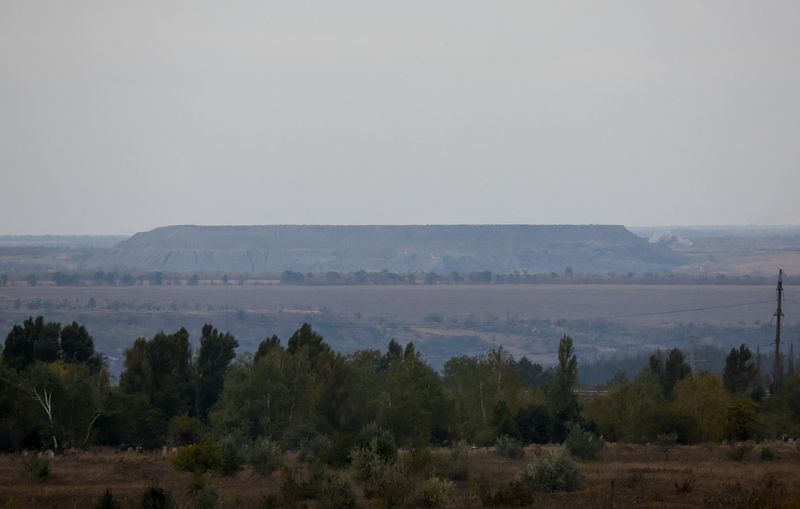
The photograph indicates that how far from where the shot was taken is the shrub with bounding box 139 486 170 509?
24156mm

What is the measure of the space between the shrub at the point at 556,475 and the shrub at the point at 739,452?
788 cm

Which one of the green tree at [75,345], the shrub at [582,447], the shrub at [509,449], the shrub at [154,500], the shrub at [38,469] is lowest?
the shrub at [509,449]

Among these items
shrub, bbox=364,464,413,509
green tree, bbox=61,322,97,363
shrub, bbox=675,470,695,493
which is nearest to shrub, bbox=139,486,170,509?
shrub, bbox=364,464,413,509

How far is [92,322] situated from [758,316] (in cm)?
9649

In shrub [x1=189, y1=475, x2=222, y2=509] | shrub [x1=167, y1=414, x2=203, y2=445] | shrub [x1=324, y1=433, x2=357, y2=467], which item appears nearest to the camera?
shrub [x1=189, y1=475, x2=222, y2=509]

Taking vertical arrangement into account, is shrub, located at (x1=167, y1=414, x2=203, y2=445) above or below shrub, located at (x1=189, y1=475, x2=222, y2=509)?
below

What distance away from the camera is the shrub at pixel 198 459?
102 ft

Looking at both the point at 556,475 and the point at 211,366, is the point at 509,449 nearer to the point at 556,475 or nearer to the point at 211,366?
the point at 556,475

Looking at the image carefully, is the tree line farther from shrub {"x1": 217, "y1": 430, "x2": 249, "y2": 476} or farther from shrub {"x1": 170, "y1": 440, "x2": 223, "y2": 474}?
shrub {"x1": 170, "y1": 440, "x2": 223, "y2": 474}

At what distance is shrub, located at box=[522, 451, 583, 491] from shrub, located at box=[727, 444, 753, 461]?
7881 millimetres

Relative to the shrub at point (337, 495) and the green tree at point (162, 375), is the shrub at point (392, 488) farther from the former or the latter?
the green tree at point (162, 375)

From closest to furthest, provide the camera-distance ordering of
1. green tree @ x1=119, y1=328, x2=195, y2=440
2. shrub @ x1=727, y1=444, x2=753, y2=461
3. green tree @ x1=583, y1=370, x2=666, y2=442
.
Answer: shrub @ x1=727, y1=444, x2=753, y2=461, green tree @ x1=583, y1=370, x2=666, y2=442, green tree @ x1=119, y1=328, x2=195, y2=440

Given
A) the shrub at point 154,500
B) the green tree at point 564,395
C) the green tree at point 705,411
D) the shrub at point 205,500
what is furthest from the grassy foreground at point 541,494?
the green tree at point 705,411

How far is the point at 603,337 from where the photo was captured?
171 m
